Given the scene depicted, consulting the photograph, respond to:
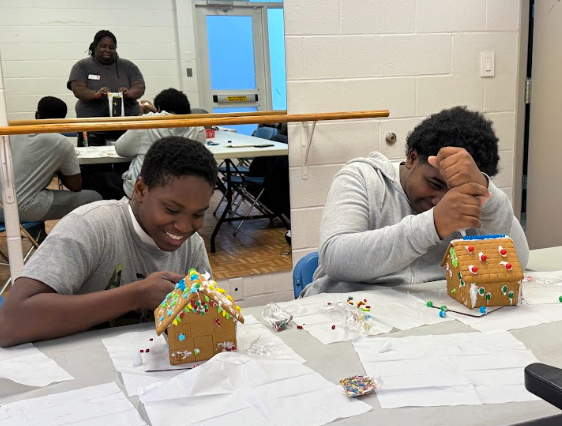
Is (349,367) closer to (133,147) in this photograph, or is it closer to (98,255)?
(98,255)

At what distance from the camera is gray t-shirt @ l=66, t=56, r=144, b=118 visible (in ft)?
8.63

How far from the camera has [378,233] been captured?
1474 mm

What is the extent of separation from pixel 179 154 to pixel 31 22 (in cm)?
163

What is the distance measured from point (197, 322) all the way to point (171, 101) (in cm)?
189

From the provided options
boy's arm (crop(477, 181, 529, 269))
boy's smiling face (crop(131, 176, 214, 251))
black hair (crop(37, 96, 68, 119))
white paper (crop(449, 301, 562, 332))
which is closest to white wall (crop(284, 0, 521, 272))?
black hair (crop(37, 96, 68, 119))

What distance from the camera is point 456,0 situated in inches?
115

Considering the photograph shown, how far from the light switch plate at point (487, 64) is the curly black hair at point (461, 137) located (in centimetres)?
161

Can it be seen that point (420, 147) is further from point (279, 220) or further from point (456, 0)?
point (456, 0)

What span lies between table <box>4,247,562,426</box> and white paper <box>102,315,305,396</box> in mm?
21

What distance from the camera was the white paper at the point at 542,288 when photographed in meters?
1.40

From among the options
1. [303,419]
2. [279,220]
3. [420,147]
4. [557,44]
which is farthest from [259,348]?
[557,44]

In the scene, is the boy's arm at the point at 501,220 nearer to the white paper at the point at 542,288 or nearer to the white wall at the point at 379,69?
the white paper at the point at 542,288

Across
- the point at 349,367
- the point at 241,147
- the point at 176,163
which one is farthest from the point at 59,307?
the point at 241,147

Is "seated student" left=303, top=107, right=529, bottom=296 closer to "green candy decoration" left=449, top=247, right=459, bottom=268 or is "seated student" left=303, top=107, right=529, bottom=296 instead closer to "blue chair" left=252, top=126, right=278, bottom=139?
"green candy decoration" left=449, top=247, right=459, bottom=268
